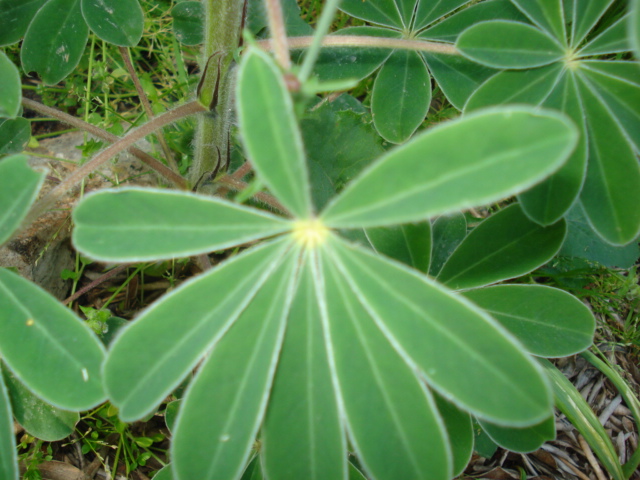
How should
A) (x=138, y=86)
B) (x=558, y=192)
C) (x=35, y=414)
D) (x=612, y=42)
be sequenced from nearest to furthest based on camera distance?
(x=558, y=192) < (x=612, y=42) < (x=35, y=414) < (x=138, y=86)

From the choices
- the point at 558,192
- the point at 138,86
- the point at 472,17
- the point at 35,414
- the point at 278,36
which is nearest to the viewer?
the point at 278,36

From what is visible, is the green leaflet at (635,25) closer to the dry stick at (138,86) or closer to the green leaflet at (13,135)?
the dry stick at (138,86)

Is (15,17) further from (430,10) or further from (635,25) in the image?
(635,25)

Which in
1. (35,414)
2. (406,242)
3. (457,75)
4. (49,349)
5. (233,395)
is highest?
(457,75)

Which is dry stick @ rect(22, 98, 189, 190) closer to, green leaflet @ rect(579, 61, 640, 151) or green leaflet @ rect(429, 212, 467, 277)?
green leaflet @ rect(429, 212, 467, 277)

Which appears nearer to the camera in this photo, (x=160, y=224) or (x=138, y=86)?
(x=160, y=224)

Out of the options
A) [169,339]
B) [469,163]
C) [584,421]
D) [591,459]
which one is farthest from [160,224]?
[591,459]

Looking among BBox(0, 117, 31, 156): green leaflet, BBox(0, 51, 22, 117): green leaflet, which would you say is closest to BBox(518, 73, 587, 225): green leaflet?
BBox(0, 51, 22, 117): green leaflet
